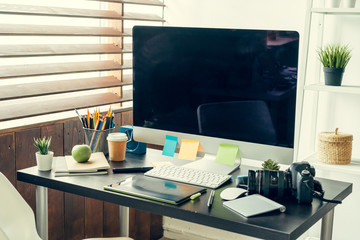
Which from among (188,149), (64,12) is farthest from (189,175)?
(64,12)

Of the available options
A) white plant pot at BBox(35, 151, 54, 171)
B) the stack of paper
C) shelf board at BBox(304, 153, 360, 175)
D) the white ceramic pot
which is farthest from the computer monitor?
the white ceramic pot

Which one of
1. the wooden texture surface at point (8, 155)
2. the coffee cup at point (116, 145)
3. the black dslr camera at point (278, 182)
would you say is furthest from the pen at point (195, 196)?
the wooden texture surface at point (8, 155)

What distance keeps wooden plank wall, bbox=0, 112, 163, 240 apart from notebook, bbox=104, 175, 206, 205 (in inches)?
23.2

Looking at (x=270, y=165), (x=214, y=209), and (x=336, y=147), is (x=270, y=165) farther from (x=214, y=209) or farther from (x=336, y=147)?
(x=336, y=147)

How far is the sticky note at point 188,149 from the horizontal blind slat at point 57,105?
63 centimetres

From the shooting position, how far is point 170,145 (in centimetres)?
203

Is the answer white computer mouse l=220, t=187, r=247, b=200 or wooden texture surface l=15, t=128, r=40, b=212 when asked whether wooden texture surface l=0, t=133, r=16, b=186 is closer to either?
wooden texture surface l=15, t=128, r=40, b=212

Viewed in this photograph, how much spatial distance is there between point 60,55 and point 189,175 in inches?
33.4

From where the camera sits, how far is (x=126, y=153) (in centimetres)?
222

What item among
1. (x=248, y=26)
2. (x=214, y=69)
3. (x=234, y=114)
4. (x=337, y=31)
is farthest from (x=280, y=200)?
(x=248, y=26)

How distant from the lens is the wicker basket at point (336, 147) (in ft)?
7.22

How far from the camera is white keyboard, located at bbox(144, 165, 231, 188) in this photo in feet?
5.85

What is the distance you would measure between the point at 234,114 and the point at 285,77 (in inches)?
9.2

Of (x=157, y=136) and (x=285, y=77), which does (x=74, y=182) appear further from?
(x=285, y=77)
